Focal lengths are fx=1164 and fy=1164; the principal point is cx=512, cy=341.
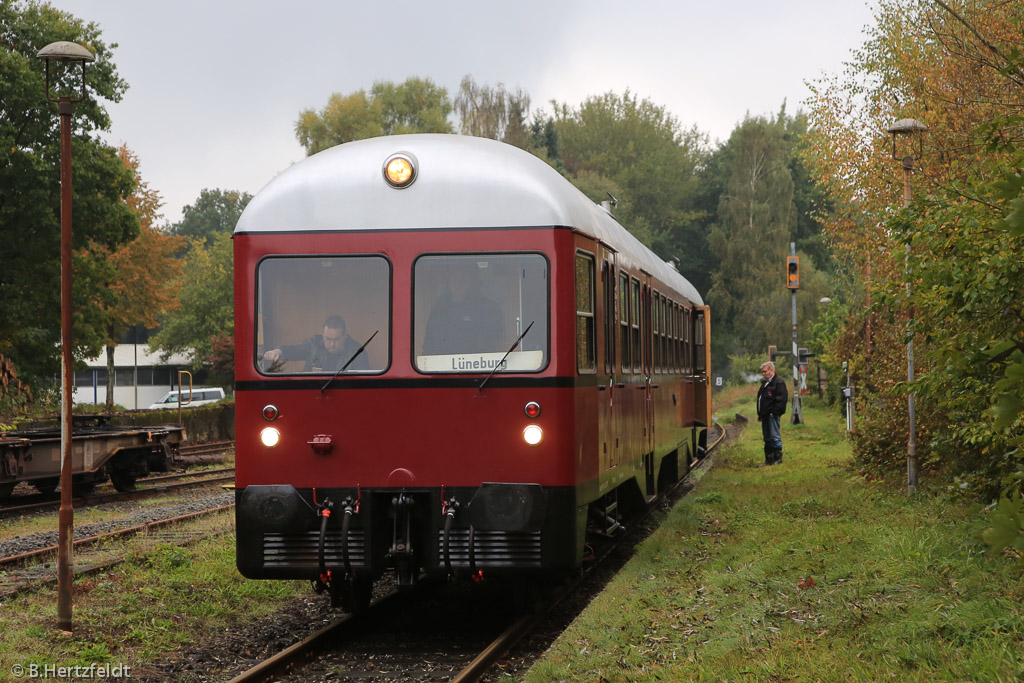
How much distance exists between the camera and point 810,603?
764 centimetres

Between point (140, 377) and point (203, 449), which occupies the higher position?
point (140, 377)

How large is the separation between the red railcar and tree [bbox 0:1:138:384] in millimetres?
21061

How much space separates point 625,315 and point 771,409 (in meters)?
9.59

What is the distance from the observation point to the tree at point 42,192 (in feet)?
87.1

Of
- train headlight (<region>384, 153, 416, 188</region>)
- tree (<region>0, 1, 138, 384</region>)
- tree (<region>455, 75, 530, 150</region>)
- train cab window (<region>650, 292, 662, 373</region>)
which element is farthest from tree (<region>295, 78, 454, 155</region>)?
train headlight (<region>384, 153, 416, 188</region>)

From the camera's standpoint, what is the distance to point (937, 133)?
55.7 ft

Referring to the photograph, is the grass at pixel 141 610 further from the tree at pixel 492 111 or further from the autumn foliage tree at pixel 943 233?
the tree at pixel 492 111

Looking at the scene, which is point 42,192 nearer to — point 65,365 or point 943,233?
point 65,365

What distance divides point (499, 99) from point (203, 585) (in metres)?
51.5

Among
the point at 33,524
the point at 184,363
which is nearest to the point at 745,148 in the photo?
the point at 184,363

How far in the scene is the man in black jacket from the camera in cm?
1905

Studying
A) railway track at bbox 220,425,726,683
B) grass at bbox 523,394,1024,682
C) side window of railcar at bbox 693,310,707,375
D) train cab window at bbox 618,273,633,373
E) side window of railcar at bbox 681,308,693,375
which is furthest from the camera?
side window of railcar at bbox 693,310,707,375

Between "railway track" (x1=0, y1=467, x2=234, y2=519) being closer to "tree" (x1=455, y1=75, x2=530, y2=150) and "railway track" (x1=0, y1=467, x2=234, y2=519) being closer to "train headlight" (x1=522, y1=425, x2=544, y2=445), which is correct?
"train headlight" (x1=522, y1=425, x2=544, y2=445)

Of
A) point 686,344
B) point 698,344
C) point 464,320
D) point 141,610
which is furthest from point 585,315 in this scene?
point 698,344
